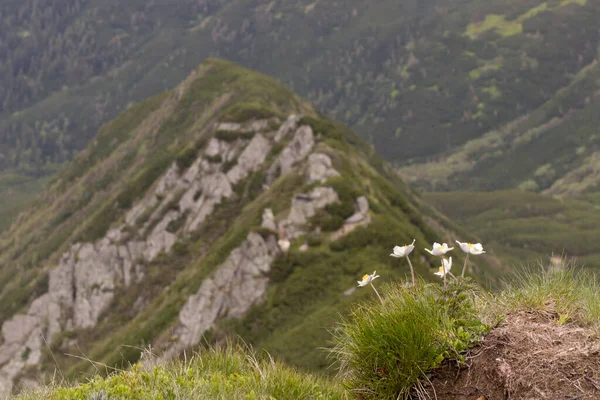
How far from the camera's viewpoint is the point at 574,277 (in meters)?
12.8

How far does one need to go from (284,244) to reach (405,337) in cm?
11028

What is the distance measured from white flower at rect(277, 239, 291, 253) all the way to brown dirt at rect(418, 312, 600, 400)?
357 ft

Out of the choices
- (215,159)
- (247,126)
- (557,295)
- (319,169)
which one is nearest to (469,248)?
(557,295)

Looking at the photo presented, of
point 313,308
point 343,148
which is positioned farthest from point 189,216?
point 313,308

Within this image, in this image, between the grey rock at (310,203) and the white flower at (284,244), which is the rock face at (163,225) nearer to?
the grey rock at (310,203)

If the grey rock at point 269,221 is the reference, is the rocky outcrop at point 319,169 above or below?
above

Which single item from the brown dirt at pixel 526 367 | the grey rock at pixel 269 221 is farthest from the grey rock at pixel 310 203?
the brown dirt at pixel 526 367

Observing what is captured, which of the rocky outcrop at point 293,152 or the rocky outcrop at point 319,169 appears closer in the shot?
the rocky outcrop at point 319,169

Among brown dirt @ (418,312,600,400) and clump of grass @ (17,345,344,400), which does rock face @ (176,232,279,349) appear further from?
brown dirt @ (418,312,600,400)

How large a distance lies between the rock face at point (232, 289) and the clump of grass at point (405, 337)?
347ft

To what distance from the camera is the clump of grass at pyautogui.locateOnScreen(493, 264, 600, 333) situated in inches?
437

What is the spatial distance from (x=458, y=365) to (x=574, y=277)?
4.08 metres

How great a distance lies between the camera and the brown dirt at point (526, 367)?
9445 mm

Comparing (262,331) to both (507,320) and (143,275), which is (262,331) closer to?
(143,275)
